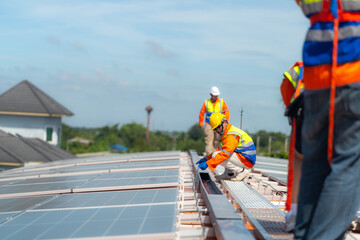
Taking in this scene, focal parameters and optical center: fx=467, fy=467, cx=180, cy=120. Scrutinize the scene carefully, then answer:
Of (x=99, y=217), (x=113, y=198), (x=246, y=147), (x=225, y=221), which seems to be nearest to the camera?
(x=225, y=221)

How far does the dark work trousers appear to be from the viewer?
283 centimetres

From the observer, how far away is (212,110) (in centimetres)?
1212

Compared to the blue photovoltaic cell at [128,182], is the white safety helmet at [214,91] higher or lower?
higher

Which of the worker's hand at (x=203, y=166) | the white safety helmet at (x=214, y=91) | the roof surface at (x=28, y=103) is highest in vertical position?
the roof surface at (x=28, y=103)

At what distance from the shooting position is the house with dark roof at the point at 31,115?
38344 mm

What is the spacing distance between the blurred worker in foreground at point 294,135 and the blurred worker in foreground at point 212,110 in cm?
817

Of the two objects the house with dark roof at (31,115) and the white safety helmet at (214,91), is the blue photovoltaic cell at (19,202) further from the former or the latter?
the house with dark roof at (31,115)

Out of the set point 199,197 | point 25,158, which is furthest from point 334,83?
point 25,158

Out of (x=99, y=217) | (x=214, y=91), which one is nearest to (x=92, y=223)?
(x=99, y=217)

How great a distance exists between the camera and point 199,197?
5.89 meters

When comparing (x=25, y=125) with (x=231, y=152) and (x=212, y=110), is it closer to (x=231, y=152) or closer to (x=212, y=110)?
(x=212, y=110)

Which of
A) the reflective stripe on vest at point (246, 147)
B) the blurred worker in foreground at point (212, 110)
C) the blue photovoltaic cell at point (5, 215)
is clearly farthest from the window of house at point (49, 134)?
the blue photovoltaic cell at point (5, 215)

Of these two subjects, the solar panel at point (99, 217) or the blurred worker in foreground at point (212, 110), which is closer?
the solar panel at point (99, 217)

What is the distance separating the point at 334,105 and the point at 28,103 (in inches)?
1549
